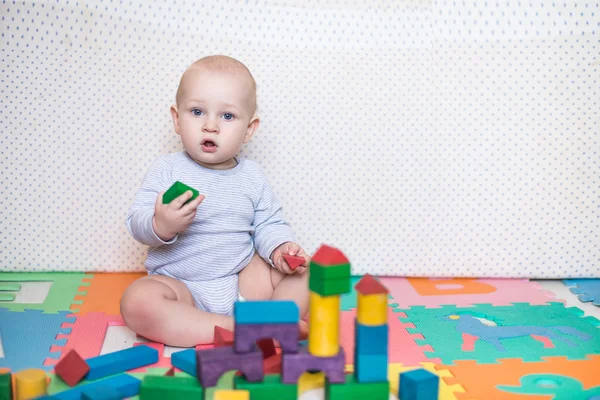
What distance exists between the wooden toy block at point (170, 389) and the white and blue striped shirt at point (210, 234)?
372mm

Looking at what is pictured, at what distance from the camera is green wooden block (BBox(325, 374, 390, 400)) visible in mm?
924

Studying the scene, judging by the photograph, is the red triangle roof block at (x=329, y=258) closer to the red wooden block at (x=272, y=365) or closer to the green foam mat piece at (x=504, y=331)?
the red wooden block at (x=272, y=365)

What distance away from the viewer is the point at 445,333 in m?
1.30

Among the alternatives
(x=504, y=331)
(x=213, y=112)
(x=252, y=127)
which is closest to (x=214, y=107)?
(x=213, y=112)

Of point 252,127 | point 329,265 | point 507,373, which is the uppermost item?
point 252,127

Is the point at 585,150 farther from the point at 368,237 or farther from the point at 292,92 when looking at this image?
the point at 292,92

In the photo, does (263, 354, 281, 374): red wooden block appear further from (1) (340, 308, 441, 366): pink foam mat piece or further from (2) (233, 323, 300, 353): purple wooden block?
(1) (340, 308, 441, 366): pink foam mat piece

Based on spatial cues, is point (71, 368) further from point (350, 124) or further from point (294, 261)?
point (350, 124)

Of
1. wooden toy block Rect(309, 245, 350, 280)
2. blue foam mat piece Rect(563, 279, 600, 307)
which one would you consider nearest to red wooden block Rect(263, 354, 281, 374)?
wooden toy block Rect(309, 245, 350, 280)

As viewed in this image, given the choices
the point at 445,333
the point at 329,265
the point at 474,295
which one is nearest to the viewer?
the point at 329,265

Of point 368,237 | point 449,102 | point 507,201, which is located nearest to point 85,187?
point 368,237

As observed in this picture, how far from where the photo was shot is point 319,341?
917 millimetres

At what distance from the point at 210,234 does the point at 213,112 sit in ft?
0.76

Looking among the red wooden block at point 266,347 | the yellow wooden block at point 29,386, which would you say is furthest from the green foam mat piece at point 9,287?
the red wooden block at point 266,347
